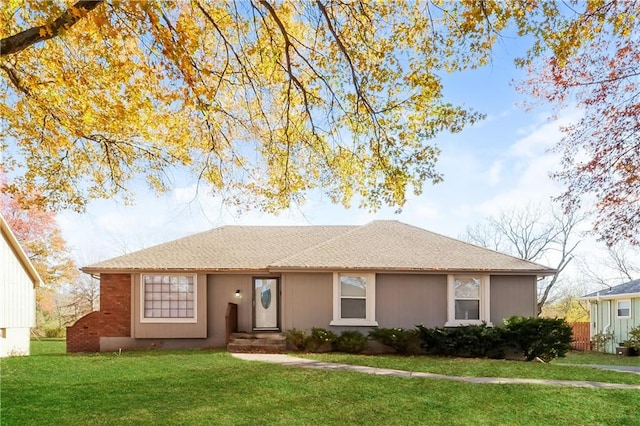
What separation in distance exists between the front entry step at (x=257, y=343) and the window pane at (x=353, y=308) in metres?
2.02

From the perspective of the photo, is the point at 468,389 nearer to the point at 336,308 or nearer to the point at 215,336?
the point at 336,308

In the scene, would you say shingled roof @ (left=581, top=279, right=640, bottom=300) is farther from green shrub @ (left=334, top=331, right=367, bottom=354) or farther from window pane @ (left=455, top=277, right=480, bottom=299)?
green shrub @ (left=334, top=331, right=367, bottom=354)

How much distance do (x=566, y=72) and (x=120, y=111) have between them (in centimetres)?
976

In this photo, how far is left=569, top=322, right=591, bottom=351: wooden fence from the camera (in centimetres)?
2270

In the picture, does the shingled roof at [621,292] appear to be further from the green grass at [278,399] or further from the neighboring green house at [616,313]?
the green grass at [278,399]

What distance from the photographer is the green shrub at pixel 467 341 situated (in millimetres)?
12945

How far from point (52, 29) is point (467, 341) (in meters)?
11.8

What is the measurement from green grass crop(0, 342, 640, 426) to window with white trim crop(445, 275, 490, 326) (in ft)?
19.2

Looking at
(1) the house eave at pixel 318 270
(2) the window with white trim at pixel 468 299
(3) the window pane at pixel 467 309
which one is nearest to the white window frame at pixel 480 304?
(2) the window with white trim at pixel 468 299

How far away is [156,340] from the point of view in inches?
574

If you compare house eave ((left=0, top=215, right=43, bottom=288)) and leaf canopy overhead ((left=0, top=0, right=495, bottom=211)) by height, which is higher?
Result: leaf canopy overhead ((left=0, top=0, right=495, bottom=211))

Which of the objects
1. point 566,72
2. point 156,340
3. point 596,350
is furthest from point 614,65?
point 596,350

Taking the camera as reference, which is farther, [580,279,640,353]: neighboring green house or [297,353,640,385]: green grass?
[580,279,640,353]: neighboring green house

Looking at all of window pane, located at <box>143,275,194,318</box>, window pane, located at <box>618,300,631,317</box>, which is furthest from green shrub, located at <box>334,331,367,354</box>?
window pane, located at <box>618,300,631,317</box>
